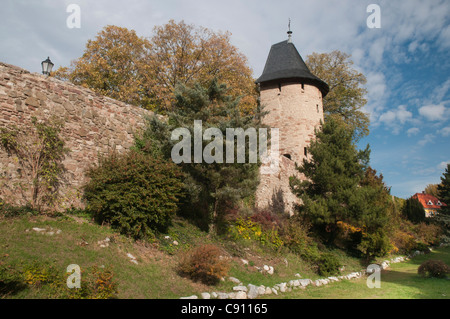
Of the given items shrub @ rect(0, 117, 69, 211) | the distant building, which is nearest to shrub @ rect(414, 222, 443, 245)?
shrub @ rect(0, 117, 69, 211)

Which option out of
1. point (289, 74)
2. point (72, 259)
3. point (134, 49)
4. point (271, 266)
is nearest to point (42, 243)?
point (72, 259)

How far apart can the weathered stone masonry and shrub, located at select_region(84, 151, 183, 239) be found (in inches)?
27.6

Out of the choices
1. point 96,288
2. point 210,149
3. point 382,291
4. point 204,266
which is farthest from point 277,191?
point 96,288

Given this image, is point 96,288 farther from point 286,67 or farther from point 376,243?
point 286,67

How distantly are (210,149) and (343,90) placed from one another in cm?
2022

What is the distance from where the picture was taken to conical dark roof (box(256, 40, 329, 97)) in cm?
1941

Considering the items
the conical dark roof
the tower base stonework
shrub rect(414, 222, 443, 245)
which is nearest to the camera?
the tower base stonework

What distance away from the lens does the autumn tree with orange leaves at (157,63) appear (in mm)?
17312

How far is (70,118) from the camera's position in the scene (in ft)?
26.2

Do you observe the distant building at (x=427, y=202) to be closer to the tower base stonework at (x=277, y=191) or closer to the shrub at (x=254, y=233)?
the tower base stonework at (x=277, y=191)

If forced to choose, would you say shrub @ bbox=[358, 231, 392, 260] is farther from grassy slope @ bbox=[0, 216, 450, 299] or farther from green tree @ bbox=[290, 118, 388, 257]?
grassy slope @ bbox=[0, 216, 450, 299]

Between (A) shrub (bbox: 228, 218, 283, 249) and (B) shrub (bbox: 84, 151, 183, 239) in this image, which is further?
(A) shrub (bbox: 228, 218, 283, 249)

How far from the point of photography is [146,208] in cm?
685

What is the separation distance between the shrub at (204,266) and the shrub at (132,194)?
4.67ft
